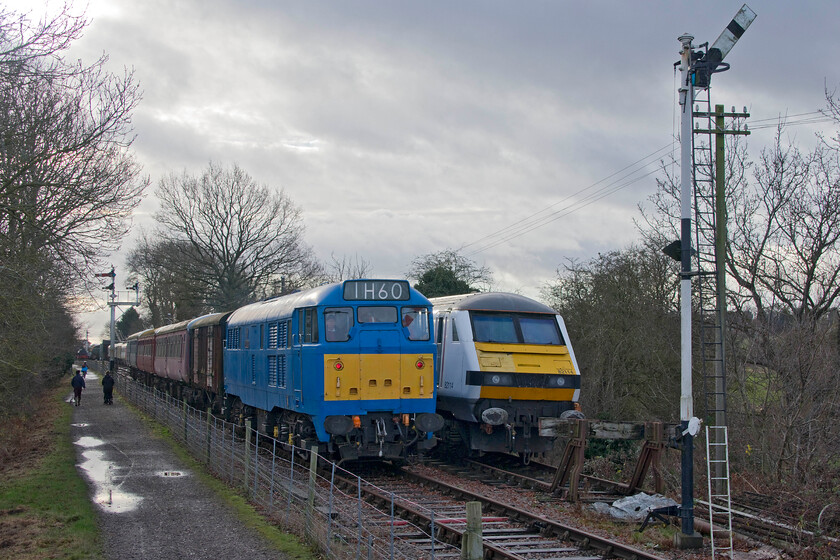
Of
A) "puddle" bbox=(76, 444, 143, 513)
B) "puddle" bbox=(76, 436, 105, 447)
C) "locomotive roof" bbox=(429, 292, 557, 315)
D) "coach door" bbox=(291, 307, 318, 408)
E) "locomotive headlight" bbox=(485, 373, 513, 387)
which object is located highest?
"locomotive roof" bbox=(429, 292, 557, 315)

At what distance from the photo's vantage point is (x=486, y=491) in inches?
513

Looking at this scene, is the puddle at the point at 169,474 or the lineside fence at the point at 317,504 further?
the puddle at the point at 169,474

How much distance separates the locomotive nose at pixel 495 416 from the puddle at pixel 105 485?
584 cm

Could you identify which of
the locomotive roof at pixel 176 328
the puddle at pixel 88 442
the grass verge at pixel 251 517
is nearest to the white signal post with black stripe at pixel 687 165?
the grass verge at pixel 251 517

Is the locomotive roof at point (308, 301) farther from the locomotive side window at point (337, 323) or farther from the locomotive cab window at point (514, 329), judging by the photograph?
the locomotive cab window at point (514, 329)

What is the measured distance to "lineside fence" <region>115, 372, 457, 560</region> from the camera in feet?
29.2

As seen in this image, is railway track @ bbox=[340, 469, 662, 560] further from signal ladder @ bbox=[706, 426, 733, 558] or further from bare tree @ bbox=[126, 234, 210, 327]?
bare tree @ bbox=[126, 234, 210, 327]

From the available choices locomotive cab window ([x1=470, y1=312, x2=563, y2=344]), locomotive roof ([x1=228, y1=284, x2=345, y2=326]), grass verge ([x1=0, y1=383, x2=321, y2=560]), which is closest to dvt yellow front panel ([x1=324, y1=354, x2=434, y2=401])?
locomotive roof ([x1=228, y1=284, x2=345, y2=326])

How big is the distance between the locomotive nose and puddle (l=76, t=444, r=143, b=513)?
19.2ft

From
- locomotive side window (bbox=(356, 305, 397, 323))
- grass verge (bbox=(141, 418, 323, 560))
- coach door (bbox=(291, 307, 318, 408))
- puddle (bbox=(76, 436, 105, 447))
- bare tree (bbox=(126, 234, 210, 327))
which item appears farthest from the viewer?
bare tree (bbox=(126, 234, 210, 327))

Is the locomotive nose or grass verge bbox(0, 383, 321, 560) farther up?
the locomotive nose

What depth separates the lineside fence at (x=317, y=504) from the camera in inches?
351

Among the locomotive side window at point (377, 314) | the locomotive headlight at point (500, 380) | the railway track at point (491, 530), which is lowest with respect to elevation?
the railway track at point (491, 530)

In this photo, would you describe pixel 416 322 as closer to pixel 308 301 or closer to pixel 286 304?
pixel 308 301
